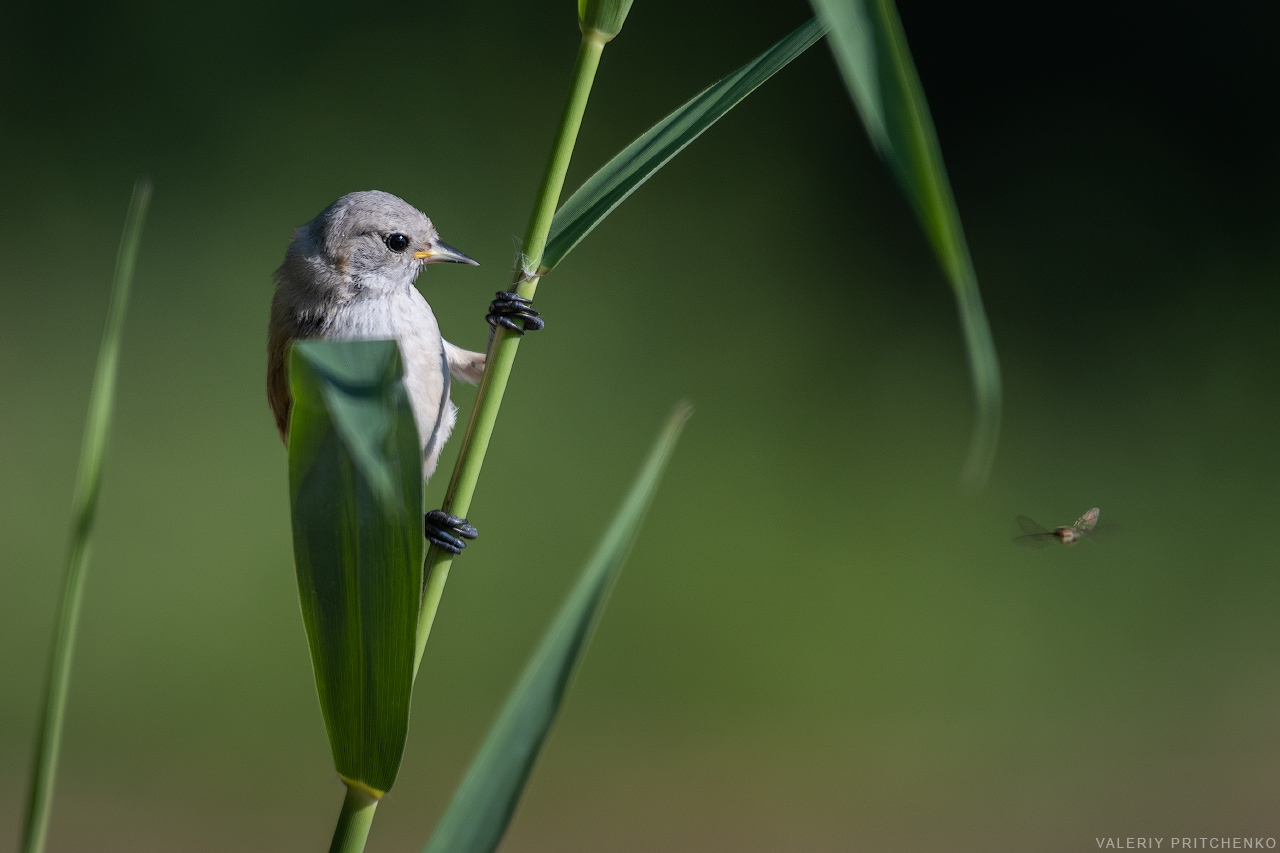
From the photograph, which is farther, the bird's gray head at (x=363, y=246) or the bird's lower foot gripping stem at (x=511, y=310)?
the bird's gray head at (x=363, y=246)

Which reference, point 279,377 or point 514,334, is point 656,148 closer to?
point 514,334

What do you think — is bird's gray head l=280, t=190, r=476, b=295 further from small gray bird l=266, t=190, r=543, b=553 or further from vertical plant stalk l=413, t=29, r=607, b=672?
vertical plant stalk l=413, t=29, r=607, b=672

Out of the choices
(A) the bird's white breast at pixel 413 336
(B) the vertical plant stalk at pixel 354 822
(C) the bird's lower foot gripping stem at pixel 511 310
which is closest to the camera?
(B) the vertical plant stalk at pixel 354 822

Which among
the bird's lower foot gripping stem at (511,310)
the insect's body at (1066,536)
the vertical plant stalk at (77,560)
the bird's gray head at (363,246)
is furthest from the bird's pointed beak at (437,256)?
the insect's body at (1066,536)

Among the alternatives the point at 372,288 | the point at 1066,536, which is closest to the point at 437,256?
the point at 372,288

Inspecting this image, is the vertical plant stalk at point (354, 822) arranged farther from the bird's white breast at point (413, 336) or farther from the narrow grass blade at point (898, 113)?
the bird's white breast at point (413, 336)
